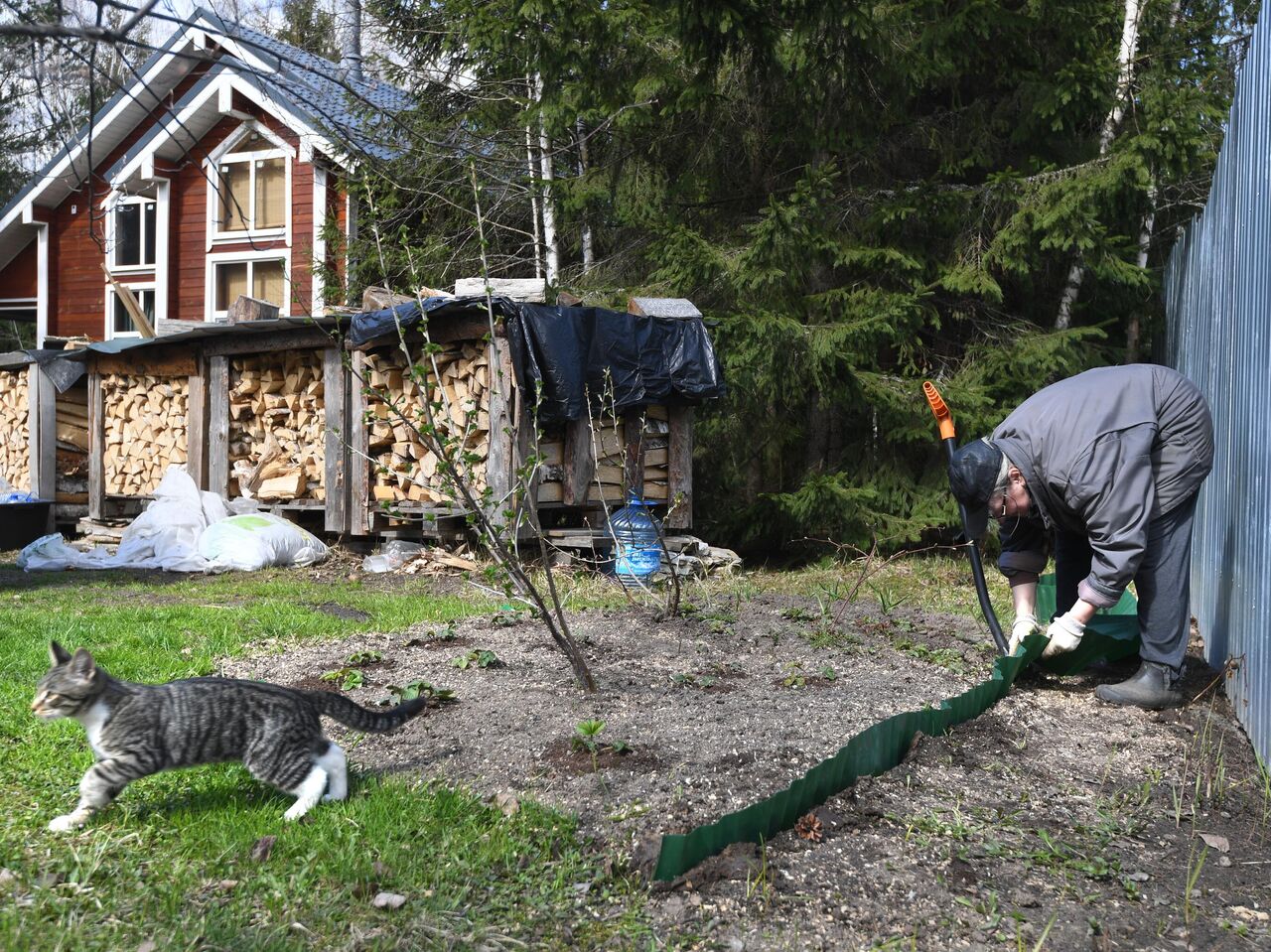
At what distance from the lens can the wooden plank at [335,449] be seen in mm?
9977

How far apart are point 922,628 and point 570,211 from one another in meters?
8.03

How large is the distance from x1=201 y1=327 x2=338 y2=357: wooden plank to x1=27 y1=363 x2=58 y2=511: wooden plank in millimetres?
2707

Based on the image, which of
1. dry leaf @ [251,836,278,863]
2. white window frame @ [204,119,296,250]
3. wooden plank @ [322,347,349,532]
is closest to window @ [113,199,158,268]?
white window frame @ [204,119,296,250]

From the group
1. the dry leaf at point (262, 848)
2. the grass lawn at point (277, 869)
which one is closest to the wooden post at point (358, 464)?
the grass lawn at point (277, 869)

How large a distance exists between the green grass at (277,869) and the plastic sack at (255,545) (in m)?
5.44

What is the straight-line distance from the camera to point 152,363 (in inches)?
452

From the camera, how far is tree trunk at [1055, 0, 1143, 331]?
995cm

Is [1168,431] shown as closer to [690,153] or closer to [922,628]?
[922,628]

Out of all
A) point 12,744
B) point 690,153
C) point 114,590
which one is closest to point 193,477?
point 114,590

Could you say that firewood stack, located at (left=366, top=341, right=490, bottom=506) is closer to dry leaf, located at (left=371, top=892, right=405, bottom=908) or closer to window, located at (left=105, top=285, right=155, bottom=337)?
dry leaf, located at (left=371, top=892, right=405, bottom=908)

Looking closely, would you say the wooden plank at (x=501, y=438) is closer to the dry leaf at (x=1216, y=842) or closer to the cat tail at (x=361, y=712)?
the cat tail at (x=361, y=712)

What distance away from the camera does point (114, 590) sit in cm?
789

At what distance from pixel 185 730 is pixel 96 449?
1034 cm

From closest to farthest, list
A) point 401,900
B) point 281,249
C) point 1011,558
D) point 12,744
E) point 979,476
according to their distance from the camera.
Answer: point 401,900 < point 12,744 < point 979,476 < point 1011,558 < point 281,249
